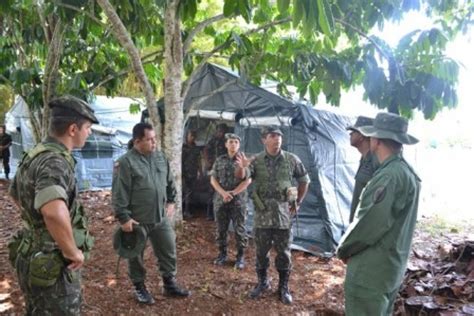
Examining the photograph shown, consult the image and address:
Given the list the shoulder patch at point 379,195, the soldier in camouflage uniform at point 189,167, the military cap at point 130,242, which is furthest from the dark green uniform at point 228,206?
the shoulder patch at point 379,195

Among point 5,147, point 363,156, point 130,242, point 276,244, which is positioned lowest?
point 276,244

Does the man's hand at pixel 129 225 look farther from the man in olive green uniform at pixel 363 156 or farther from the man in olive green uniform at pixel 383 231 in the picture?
the man in olive green uniform at pixel 363 156

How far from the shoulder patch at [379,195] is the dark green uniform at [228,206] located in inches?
105

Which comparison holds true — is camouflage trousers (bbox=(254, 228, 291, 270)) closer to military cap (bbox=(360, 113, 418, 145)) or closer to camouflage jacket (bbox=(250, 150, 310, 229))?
camouflage jacket (bbox=(250, 150, 310, 229))

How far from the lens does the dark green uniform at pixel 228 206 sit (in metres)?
4.98

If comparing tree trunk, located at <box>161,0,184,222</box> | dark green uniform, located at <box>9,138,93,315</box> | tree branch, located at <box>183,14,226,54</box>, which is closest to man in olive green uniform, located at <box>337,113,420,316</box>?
dark green uniform, located at <box>9,138,93,315</box>

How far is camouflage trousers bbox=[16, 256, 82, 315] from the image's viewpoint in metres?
2.15

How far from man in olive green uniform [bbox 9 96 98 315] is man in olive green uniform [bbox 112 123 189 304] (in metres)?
1.19

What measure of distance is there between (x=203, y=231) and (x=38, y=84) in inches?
128

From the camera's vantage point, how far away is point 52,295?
2152 millimetres

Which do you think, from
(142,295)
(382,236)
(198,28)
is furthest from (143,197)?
(198,28)

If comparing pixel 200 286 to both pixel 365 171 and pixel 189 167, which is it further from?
pixel 189 167

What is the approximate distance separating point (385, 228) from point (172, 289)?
2.36 metres

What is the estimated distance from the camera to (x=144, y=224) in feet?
11.8
